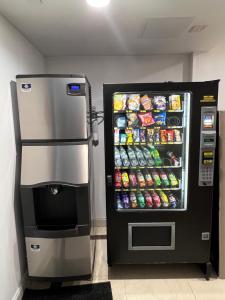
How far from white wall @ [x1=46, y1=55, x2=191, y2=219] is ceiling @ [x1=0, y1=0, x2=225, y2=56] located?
0.17 m

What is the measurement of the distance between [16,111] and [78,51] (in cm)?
105

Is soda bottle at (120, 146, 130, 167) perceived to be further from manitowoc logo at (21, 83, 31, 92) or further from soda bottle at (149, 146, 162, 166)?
manitowoc logo at (21, 83, 31, 92)

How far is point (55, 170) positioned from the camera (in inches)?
66.1

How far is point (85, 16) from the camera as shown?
63.1 inches

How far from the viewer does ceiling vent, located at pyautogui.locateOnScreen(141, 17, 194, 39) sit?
67.0 inches

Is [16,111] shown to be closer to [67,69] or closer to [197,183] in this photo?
[67,69]

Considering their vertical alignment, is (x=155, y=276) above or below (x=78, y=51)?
below

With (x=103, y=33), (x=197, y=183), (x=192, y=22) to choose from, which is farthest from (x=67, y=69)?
(x=197, y=183)

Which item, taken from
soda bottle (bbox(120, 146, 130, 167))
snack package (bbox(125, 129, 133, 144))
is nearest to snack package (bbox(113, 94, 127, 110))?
snack package (bbox(125, 129, 133, 144))

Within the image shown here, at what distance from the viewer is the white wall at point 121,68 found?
2.59 meters

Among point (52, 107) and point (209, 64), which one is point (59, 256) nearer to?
point (52, 107)

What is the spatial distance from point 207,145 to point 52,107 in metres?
1.28

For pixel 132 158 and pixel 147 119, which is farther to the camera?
pixel 132 158

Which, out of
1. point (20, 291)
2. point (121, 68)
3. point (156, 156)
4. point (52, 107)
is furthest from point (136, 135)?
point (20, 291)
